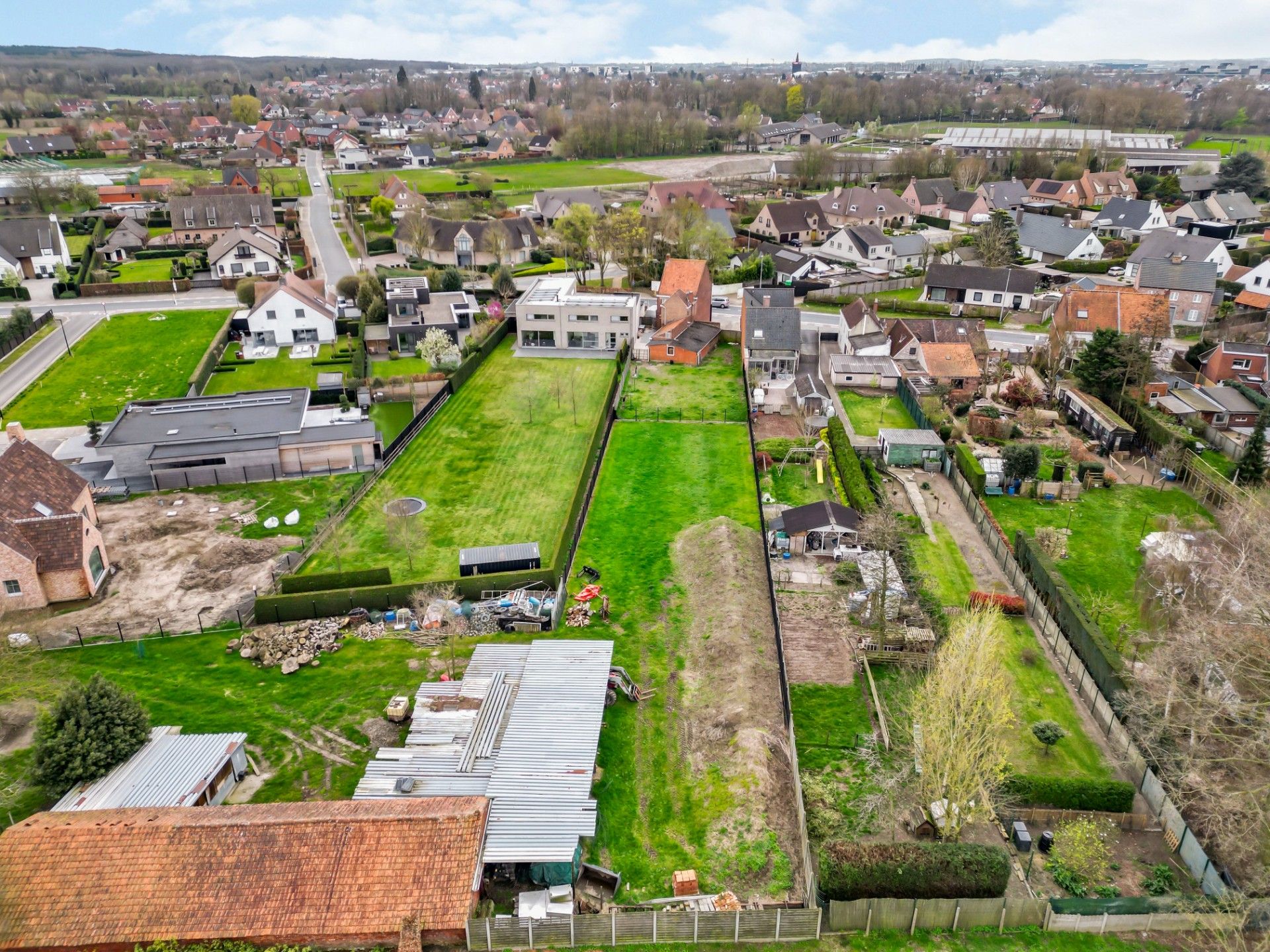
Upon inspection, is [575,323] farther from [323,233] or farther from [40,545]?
[323,233]

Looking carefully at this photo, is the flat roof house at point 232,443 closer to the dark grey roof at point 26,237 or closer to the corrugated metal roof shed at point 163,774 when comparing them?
the corrugated metal roof shed at point 163,774

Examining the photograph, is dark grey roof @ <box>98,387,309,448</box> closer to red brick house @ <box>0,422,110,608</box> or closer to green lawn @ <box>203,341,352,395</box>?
green lawn @ <box>203,341,352,395</box>

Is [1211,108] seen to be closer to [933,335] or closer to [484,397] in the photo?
[933,335]

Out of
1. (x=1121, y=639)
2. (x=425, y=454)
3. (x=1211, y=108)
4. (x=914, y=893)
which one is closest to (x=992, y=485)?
(x=1121, y=639)

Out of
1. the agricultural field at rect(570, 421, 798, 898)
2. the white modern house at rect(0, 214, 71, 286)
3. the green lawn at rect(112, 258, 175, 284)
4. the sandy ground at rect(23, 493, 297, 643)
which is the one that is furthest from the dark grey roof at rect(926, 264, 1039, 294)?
the white modern house at rect(0, 214, 71, 286)

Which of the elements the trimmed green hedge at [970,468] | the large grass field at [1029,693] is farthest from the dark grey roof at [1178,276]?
the large grass field at [1029,693]
